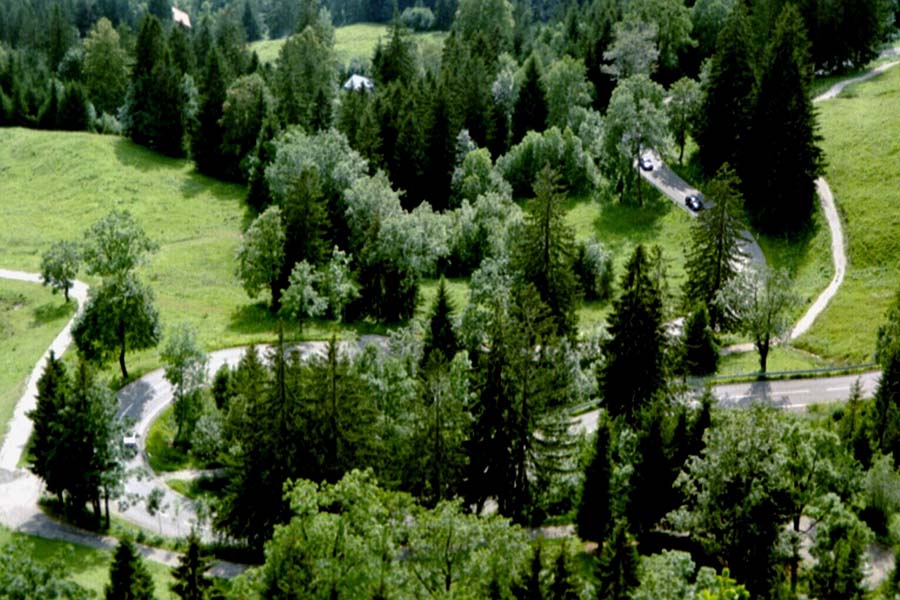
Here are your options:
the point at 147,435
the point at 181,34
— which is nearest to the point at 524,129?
the point at 181,34

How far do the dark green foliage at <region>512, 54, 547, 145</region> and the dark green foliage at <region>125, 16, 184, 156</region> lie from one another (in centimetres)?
3958

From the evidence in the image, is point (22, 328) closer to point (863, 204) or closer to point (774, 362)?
point (774, 362)

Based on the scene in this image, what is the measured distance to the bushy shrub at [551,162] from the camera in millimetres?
101375

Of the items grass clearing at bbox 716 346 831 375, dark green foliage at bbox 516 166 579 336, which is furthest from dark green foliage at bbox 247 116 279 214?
grass clearing at bbox 716 346 831 375

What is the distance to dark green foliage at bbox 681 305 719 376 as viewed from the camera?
6994cm

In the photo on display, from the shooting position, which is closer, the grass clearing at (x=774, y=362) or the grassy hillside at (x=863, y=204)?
the grass clearing at (x=774, y=362)

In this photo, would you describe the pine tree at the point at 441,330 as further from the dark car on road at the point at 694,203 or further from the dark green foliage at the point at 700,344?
the dark car on road at the point at 694,203

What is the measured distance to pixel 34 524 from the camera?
56.9m

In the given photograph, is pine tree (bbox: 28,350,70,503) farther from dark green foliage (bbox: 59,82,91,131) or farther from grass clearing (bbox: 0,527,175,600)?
dark green foliage (bbox: 59,82,91,131)

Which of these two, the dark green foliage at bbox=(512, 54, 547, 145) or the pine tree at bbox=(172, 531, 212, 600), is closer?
the pine tree at bbox=(172, 531, 212, 600)

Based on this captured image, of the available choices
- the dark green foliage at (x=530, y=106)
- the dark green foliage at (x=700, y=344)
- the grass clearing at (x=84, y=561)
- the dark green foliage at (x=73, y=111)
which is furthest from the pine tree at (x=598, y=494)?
the dark green foliage at (x=73, y=111)

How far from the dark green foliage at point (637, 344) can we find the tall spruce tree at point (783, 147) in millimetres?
33445

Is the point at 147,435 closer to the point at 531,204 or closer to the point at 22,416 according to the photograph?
the point at 22,416

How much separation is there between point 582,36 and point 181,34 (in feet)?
168
